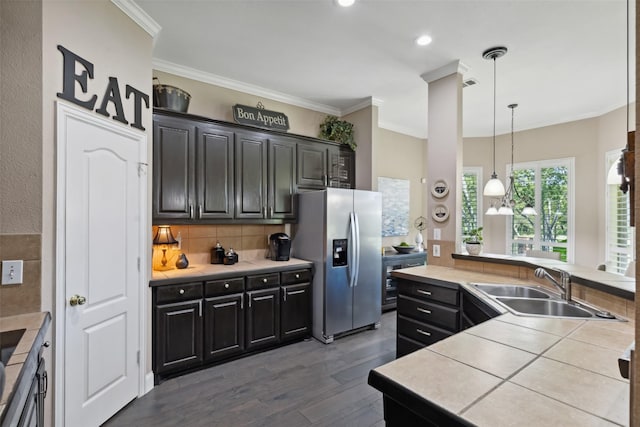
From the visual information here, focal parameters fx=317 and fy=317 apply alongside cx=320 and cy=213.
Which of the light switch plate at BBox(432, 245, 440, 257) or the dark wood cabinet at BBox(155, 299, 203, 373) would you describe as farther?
the light switch plate at BBox(432, 245, 440, 257)

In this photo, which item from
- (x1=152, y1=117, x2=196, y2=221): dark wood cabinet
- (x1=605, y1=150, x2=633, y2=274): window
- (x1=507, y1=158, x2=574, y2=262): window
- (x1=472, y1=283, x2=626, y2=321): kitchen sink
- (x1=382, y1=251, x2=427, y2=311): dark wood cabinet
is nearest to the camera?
(x1=472, y1=283, x2=626, y2=321): kitchen sink

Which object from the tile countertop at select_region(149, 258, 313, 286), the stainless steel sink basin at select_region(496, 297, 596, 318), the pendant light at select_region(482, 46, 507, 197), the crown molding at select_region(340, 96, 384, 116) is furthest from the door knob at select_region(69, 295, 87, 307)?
the crown molding at select_region(340, 96, 384, 116)

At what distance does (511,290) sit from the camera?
2479mm

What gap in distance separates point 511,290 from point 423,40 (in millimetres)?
2236

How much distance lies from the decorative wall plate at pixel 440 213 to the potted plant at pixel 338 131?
5.07 ft

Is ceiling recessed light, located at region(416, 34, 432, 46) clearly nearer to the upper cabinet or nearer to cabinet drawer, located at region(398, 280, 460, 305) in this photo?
the upper cabinet

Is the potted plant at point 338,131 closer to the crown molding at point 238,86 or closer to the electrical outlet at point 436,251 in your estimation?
the crown molding at point 238,86

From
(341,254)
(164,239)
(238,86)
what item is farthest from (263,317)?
(238,86)

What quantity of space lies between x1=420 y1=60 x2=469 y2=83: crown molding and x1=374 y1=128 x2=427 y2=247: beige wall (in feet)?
6.01

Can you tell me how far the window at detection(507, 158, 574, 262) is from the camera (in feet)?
16.7

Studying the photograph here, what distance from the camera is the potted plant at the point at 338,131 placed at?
435cm

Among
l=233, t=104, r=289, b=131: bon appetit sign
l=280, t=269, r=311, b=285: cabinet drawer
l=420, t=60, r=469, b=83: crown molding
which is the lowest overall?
l=280, t=269, r=311, b=285: cabinet drawer

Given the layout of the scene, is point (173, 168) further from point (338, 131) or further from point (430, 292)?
point (430, 292)

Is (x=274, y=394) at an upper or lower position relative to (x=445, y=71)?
lower
